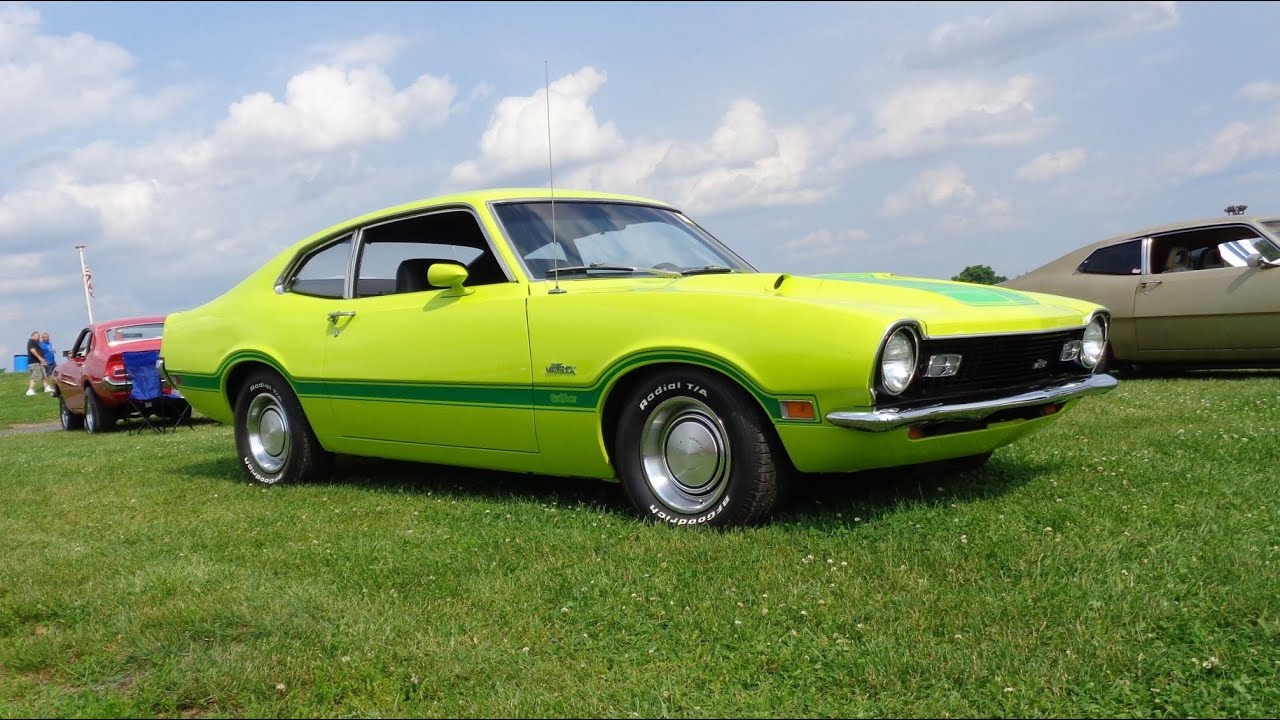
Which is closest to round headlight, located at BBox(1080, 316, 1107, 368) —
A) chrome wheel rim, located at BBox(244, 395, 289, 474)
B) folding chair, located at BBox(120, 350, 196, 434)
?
chrome wheel rim, located at BBox(244, 395, 289, 474)

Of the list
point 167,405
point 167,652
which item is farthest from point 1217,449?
point 167,405

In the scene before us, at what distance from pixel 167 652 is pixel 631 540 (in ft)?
5.55

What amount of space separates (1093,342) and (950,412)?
134 centimetres

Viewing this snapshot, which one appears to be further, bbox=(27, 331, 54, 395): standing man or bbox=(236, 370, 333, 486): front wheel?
bbox=(27, 331, 54, 395): standing man

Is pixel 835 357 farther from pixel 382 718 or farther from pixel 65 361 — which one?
pixel 65 361

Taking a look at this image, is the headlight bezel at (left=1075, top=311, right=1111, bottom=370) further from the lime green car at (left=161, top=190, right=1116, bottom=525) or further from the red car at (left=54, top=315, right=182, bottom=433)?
the red car at (left=54, top=315, right=182, bottom=433)

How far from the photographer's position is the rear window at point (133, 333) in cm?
1403

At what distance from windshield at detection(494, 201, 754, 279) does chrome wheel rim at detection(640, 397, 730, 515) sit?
0.96 meters

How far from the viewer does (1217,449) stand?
5387mm

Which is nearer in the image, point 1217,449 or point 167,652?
point 167,652

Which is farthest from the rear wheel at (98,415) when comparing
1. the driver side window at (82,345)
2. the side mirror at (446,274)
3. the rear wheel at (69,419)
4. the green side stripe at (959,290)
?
the green side stripe at (959,290)

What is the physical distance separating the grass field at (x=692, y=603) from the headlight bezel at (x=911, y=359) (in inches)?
21.8

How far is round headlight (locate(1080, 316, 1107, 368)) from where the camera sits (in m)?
4.90

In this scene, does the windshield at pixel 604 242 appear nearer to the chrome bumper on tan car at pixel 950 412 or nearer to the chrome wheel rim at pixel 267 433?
the chrome bumper on tan car at pixel 950 412
